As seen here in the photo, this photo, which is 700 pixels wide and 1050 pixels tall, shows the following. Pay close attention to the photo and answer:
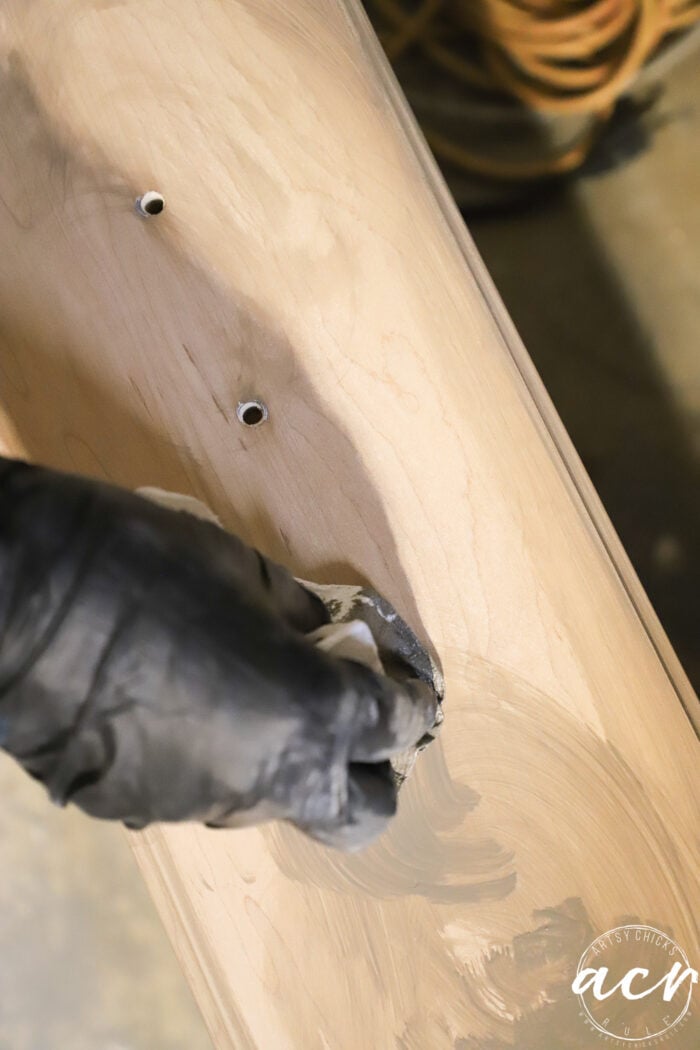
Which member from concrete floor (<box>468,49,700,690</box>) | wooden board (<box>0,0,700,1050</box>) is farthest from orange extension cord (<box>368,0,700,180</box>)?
wooden board (<box>0,0,700,1050</box>)

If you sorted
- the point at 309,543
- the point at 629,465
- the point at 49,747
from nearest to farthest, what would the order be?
1. the point at 49,747
2. the point at 309,543
3. the point at 629,465

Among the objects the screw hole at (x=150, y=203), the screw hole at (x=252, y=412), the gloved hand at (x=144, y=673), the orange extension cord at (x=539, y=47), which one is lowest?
the gloved hand at (x=144, y=673)

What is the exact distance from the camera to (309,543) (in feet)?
2.02

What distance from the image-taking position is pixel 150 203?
0.63 m

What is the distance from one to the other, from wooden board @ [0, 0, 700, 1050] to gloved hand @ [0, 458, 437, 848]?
0.66 ft

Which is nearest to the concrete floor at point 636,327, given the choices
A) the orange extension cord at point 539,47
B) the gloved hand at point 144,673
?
the orange extension cord at point 539,47

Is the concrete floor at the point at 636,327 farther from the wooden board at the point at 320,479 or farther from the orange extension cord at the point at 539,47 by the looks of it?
the wooden board at the point at 320,479

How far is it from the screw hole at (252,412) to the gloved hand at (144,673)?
0.20 meters

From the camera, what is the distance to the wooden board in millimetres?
618

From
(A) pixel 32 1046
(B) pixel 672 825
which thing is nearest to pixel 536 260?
(B) pixel 672 825

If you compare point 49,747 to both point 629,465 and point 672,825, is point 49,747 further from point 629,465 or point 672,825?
point 629,465

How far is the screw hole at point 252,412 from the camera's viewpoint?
2.03 ft

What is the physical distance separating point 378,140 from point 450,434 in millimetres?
229

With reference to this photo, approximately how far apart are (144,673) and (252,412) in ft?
0.90
